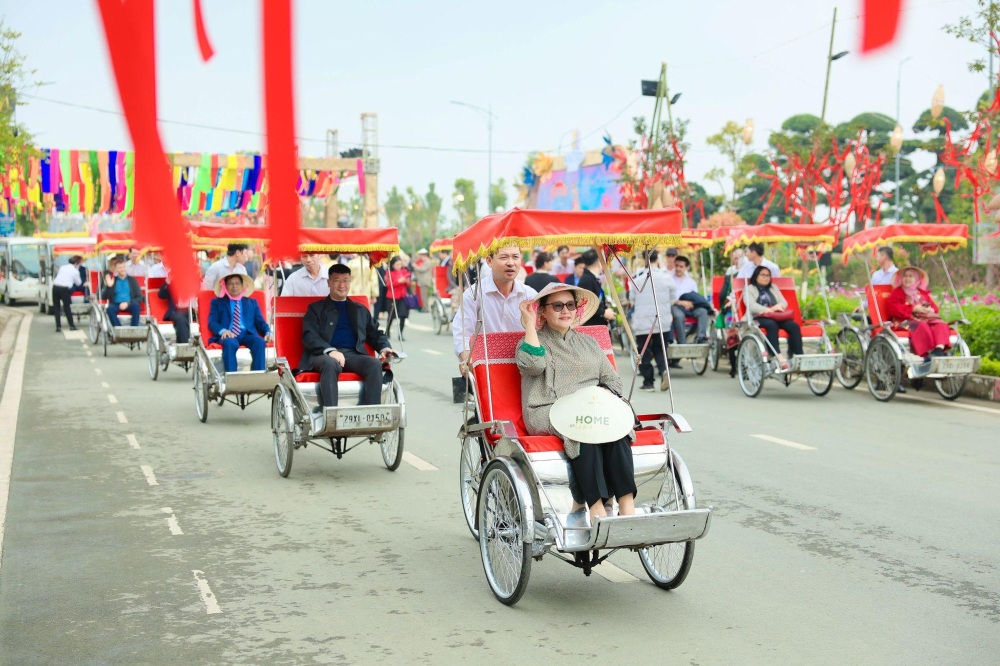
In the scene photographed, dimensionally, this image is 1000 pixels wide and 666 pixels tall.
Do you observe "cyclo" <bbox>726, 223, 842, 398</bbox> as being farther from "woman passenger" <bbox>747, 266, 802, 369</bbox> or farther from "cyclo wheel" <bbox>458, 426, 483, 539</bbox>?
"cyclo wheel" <bbox>458, 426, 483, 539</bbox>

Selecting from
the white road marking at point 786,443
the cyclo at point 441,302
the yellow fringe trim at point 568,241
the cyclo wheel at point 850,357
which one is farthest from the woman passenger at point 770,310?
the cyclo at point 441,302

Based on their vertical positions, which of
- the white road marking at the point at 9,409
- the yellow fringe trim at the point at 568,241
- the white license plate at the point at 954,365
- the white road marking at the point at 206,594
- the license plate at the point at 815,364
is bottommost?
the white road marking at the point at 9,409

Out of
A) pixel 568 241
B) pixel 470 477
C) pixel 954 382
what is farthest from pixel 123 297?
pixel 568 241

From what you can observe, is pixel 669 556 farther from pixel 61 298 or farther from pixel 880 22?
pixel 61 298

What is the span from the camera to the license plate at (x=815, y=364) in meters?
12.9

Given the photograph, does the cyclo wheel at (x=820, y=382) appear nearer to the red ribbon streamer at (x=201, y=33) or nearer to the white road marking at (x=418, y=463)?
the white road marking at (x=418, y=463)

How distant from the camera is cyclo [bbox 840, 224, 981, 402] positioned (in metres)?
12.3

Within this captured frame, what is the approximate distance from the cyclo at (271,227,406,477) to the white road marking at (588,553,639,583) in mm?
2684

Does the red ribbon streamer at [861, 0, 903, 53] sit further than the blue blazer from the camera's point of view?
No

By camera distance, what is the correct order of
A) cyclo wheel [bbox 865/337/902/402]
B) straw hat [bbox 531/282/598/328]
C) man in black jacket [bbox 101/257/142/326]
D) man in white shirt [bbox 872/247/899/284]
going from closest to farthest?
straw hat [bbox 531/282/598/328] → cyclo wheel [bbox 865/337/902/402] → man in white shirt [bbox 872/247/899/284] → man in black jacket [bbox 101/257/142/326]

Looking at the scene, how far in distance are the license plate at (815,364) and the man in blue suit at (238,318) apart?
6.30 m

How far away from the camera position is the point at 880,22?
2.85 ft

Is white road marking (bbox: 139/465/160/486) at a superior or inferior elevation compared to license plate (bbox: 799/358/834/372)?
inferior

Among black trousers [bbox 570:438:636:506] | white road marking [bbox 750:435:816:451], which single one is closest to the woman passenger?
white road marking [bbox 750:435:816:451]
